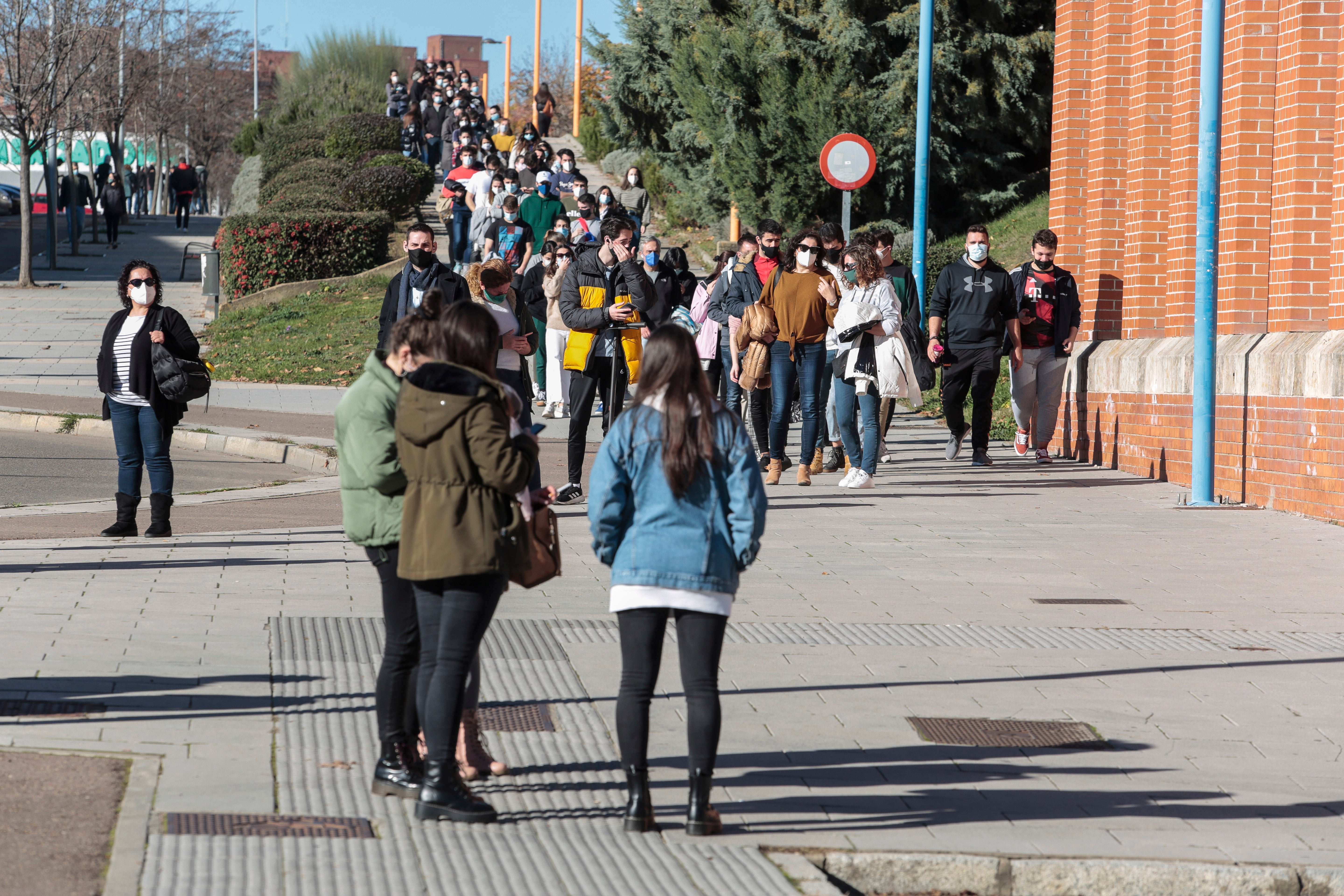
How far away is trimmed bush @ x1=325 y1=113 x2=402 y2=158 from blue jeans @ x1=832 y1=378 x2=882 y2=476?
2933cm

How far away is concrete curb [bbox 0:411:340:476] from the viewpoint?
47.2 feet

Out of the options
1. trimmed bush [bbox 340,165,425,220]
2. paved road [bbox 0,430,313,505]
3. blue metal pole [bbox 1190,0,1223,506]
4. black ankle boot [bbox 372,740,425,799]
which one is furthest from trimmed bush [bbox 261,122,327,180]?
black ankle boot [bbox 372,740,425,799]

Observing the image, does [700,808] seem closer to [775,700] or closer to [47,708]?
[775,700]

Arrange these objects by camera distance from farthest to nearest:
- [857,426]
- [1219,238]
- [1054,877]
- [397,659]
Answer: [1219,238] → [857,426] → [397,659] → [1054,877]

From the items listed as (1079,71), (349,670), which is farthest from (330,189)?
(349,670)

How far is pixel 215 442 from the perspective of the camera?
1539 centimetres

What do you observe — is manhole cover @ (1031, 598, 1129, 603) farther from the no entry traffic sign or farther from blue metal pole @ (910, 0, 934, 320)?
blue metal pole @ (910, 0, 934, 320)

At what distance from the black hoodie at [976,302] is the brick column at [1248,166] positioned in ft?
6.03

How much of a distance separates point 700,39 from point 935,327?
1832cm

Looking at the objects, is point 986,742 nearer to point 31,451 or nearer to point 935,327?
point 935,327

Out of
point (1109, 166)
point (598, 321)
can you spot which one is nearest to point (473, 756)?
point (598, 321)

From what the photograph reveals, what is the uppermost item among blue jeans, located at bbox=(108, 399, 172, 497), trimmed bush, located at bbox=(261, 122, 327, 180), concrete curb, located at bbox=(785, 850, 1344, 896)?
trimmed bush, located at bbox=(261, 122, 327, 180)

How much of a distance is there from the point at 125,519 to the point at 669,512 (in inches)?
248

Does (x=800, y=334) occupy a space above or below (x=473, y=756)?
above
